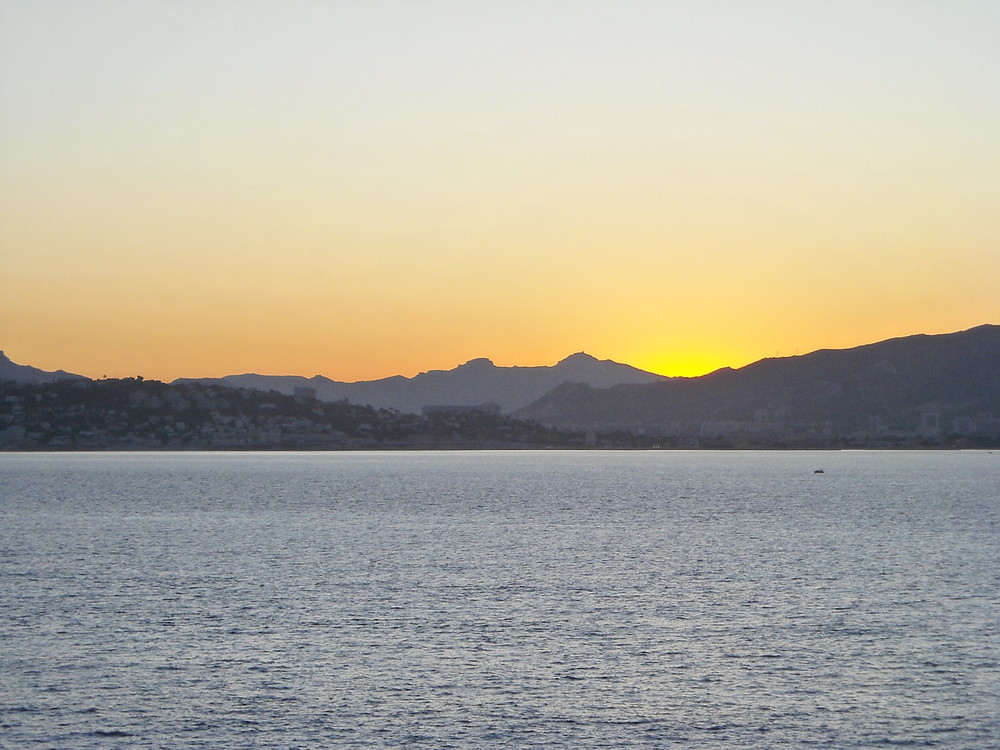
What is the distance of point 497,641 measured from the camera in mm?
54844

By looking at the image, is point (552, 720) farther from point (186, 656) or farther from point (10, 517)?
point (10, 517)

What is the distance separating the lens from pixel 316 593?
71.4 meters

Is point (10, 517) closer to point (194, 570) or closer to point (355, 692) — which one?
point (194, 570)

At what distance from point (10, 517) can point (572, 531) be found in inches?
2794

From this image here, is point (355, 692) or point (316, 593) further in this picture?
point (316, 593)

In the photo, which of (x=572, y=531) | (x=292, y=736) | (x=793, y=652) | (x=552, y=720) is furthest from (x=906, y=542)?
(x=292, y=736)

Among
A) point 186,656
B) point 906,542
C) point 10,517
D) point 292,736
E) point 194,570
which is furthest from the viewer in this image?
point 10,517

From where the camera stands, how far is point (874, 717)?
41906mm

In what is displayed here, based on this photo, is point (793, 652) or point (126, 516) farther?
point (126, 516)

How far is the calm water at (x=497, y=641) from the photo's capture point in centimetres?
4072

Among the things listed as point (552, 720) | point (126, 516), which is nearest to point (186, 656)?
point (552, 720)

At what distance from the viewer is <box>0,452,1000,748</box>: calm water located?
40719 mm

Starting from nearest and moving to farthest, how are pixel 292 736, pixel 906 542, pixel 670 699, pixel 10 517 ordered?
pixel 292 736 → pixel 670 699 → pixel 906 542 → pixel 10 517

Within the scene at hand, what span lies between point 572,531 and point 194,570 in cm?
4885
